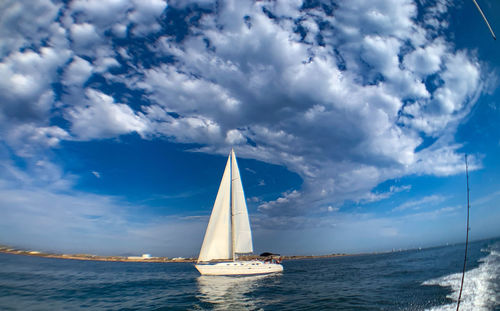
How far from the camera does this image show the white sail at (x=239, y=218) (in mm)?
44781

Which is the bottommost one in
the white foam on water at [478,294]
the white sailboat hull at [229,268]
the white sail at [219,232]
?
the white sailboat hull at [229,268]

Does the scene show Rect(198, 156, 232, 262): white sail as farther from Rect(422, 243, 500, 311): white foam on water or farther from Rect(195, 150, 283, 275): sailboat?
Rect(422, 243, 500, 311): white foam on water

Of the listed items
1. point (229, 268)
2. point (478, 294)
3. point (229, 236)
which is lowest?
point (229, 268)

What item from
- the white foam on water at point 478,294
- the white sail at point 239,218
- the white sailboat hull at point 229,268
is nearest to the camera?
the white foam on water at point 478,294

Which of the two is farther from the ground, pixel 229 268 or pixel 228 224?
pixel 228 224

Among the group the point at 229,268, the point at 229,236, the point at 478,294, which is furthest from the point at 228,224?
the point at 478,294

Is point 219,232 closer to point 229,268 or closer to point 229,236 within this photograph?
point 229,236

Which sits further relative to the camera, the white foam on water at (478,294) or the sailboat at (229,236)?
the sailboat at (229,236)

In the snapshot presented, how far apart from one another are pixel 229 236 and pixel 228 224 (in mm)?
2367

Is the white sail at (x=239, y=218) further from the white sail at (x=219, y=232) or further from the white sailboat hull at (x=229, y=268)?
the white sailboat hull at (x=229, y=268)

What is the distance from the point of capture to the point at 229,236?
146 ft

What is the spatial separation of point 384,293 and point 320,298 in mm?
6737

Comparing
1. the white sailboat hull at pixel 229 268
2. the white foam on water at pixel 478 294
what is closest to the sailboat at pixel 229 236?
the white sailboat hull at pixel 229 268

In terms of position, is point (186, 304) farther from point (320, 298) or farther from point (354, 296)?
point (354, 296)
